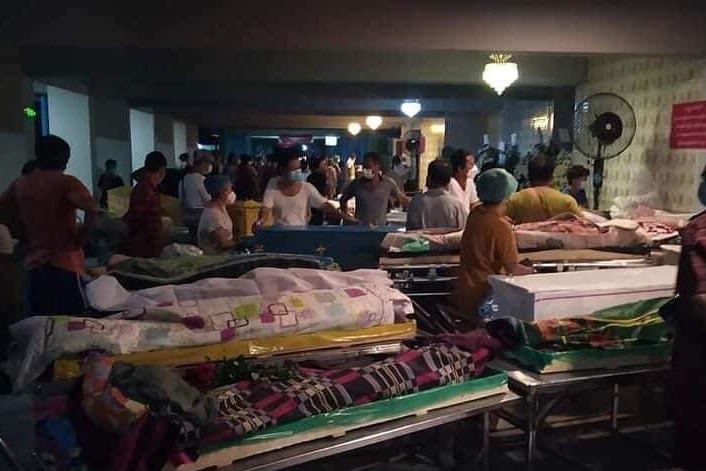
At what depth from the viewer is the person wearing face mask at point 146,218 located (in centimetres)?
414

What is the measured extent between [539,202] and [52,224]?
2820mm

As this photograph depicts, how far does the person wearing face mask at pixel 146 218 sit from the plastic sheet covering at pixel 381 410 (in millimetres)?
2565

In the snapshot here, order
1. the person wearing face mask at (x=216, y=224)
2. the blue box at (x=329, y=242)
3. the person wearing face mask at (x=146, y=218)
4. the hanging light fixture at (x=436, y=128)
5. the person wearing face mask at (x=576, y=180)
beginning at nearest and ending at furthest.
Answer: the person wearing face mask at (x=216, y=224) → the blue box at (x=329, y=242) → the person wearing face mask at (x=146, y=218) → the person wearing face mask at (x=576, y=180) → the hanging light fixture at (x=436, y=128)

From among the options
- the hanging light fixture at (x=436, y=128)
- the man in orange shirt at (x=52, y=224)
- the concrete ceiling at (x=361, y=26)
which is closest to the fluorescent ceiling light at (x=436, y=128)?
the hanging light fixture at (x=436, y=128)

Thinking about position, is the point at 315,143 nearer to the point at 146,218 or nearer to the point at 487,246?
the point at 146,218

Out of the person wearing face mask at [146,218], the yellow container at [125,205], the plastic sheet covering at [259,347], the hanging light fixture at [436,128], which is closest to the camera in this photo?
the plastic sheet covering at [259,347]

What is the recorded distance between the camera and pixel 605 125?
5.82 metres

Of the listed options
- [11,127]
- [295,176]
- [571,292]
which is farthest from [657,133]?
[11,127]

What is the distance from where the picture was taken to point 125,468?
160 cm

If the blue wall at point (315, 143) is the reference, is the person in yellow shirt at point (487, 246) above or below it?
below

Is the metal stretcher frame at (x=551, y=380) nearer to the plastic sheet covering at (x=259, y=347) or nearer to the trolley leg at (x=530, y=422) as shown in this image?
the trolley leg at (x=530, y=422)

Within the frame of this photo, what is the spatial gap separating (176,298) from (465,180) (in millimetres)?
3277

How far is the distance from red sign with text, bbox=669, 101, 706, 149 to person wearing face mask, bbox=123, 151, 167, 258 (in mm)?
4285

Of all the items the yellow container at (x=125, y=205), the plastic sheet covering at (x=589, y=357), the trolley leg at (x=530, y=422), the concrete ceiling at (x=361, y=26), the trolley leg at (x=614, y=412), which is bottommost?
the trolley leg at (x=614, y=412)
